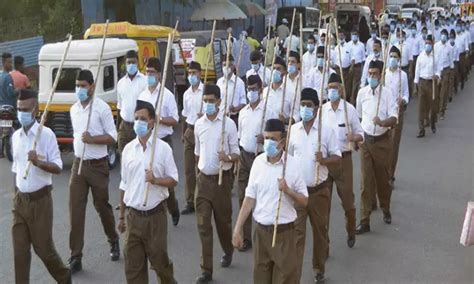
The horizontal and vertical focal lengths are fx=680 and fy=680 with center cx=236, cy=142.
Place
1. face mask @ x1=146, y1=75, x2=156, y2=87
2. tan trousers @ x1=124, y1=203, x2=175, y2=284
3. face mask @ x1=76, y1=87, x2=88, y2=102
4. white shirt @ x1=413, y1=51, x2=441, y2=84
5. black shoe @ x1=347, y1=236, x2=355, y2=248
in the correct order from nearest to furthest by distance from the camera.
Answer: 1. tan trousers @ x1=124, y1=203, x2=175, y2=284
2. face mask @ x1=76, y1=87, x2=88, y2=102
3. black shoe @ x1=347, y1=236, x2=355, y2=248
4. face mask @ x1=146, y1=75, x2=156, y2=87
5. white shirt @ x1=413, y1=51, x2=441, y2=84

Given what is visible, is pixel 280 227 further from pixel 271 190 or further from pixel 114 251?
pixel 114 251

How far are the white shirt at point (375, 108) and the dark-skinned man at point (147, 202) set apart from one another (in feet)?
10.7

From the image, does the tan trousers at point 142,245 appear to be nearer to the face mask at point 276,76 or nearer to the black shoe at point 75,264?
the black shoe at point 75,264

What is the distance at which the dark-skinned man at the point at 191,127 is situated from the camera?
29.0 feet

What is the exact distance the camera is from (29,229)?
5.94 meters

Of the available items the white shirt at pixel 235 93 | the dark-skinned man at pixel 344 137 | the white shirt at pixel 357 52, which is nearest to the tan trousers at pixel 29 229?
the dark-skinned man at pixel 344 137

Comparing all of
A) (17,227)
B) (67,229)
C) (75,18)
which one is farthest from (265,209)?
(75,18)

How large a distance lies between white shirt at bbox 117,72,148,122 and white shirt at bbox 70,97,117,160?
170 cm

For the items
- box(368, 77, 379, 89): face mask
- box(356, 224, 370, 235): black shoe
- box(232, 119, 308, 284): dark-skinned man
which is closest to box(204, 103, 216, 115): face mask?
box(232, 119, 308, 284): dark-skinned man

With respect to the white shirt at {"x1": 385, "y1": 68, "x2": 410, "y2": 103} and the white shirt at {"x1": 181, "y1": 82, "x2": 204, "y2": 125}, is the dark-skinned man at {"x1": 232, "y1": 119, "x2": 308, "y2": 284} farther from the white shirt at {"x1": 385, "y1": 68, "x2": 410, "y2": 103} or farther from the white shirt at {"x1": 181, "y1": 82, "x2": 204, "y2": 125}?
the white shirt at {"x1": 385, "y1": 68, "x2": 410, "y2": 103}

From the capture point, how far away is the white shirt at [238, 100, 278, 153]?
7657mm

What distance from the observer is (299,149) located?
255 inches

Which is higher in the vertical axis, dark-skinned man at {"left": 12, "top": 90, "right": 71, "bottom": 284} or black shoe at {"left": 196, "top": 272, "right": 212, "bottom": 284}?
dark-skinned man at {"left": 12, "top": 90, "right": 71, "bottom": 284}

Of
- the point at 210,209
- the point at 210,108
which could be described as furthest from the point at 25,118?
the point at 210,209
